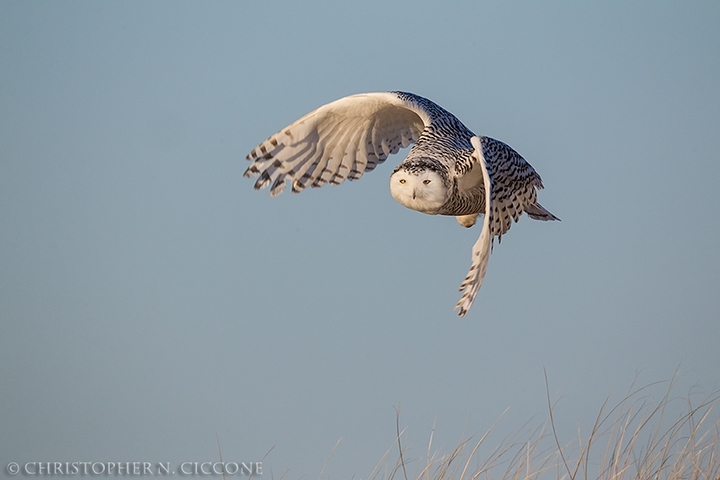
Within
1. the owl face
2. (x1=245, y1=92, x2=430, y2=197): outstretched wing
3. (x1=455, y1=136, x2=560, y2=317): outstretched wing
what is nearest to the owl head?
the owl face

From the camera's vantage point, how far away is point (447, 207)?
7223 millimetres

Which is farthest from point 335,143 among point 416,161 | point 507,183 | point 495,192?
point 495,192

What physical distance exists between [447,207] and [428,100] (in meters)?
1.47

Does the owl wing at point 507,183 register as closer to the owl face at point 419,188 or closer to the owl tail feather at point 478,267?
the owl tail feather at point 478,267

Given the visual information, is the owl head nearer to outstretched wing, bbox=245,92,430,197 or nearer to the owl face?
the owl face

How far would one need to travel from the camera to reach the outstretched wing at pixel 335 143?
330 inches

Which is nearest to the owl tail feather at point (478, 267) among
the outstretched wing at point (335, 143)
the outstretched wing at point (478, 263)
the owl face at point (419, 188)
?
the outstretched wing at point (478, 263)

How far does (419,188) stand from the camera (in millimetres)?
6875

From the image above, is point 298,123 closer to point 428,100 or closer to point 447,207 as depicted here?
point 428,100

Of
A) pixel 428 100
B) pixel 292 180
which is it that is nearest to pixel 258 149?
pixel 292 180

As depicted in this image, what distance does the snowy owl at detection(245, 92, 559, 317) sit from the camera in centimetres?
666

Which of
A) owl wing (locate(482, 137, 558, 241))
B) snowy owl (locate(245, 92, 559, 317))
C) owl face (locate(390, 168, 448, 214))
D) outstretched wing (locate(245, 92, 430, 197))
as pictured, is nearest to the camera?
owl wing (locate(482, 137, 558, 241))

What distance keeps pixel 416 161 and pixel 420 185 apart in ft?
1.10

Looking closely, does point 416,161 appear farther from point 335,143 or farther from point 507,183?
point 335,143
